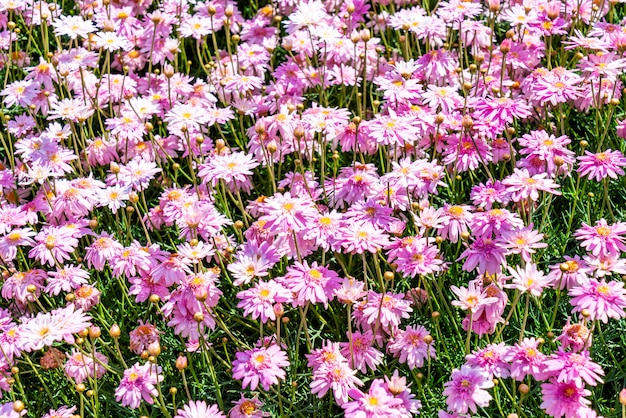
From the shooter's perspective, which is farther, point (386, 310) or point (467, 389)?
point (386, 310)

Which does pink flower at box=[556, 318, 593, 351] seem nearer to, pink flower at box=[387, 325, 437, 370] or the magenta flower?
pink flower at box=[387, 325, 437, 370]

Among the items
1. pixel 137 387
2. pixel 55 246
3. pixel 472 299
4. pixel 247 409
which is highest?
pixel 55 246

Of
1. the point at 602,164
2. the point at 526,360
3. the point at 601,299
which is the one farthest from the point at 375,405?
the point at 602,164

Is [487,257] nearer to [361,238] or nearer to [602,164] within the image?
[361,238]

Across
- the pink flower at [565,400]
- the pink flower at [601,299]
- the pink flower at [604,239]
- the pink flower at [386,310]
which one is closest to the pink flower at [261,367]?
the pink flower at [386,310]

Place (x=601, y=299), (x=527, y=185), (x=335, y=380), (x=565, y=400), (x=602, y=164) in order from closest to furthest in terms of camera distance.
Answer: (x=565, y=400) → (x=601, y=299) → (x=335, y=380) → (x=527, y=185) → (x=602, y=164)

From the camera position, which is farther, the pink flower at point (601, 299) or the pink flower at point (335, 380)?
the pink flower at point (335, 380)

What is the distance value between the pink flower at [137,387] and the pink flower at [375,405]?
635 millimetres

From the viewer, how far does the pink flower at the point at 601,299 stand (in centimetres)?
266

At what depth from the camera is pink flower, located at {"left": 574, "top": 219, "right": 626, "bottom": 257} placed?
2.88m

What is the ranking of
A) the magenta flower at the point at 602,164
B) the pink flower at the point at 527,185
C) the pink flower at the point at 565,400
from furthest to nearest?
the magenta flower at the point at 602,164, the pink flower at the point at 527,185, the pink flower at the point at 565,400

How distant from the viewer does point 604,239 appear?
2.91 meters

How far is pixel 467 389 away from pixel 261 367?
0.63 meters

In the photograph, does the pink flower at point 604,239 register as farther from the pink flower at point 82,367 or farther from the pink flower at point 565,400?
the pink flower at point 82,367
